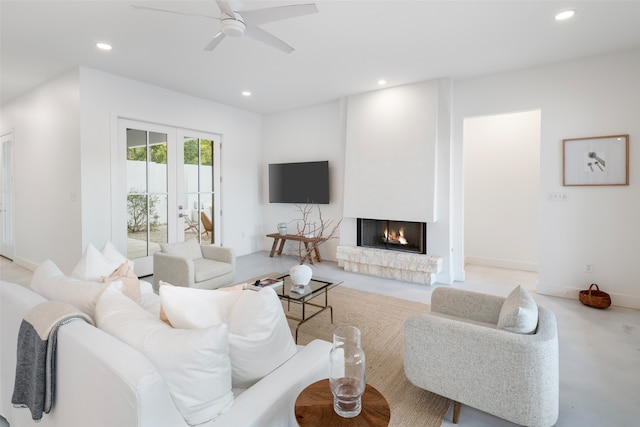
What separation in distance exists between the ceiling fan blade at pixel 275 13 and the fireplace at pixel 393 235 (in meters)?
3.46

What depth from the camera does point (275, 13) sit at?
2.23m

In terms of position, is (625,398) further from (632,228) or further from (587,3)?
(587,3)

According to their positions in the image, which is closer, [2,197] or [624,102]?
[624,102]

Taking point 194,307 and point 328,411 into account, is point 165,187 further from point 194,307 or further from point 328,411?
point 328,411

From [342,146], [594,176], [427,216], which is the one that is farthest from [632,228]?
[342,146]

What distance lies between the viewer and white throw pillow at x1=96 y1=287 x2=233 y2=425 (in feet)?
3.47

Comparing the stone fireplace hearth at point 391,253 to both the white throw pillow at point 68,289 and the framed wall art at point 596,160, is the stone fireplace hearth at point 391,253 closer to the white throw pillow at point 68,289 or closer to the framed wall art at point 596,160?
the framed wall art at point 596,160

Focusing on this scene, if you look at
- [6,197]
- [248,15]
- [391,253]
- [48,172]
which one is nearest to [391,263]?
[391,253]

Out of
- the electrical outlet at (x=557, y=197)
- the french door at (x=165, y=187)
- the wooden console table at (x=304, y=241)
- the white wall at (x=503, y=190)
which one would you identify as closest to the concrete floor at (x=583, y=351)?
the white wall at (x=503, y=190)

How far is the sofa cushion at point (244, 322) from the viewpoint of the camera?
1286mm

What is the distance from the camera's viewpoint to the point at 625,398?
207cm

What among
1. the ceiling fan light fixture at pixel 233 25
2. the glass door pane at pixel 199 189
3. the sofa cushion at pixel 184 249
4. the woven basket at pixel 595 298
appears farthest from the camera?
the glass door pane at pixel 199 189

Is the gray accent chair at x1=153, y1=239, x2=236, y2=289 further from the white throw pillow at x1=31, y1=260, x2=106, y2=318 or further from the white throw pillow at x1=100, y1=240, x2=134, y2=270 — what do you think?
the white throw pillow at x1=31, y1=260, x2=106, y2=318

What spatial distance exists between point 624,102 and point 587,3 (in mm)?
1567
